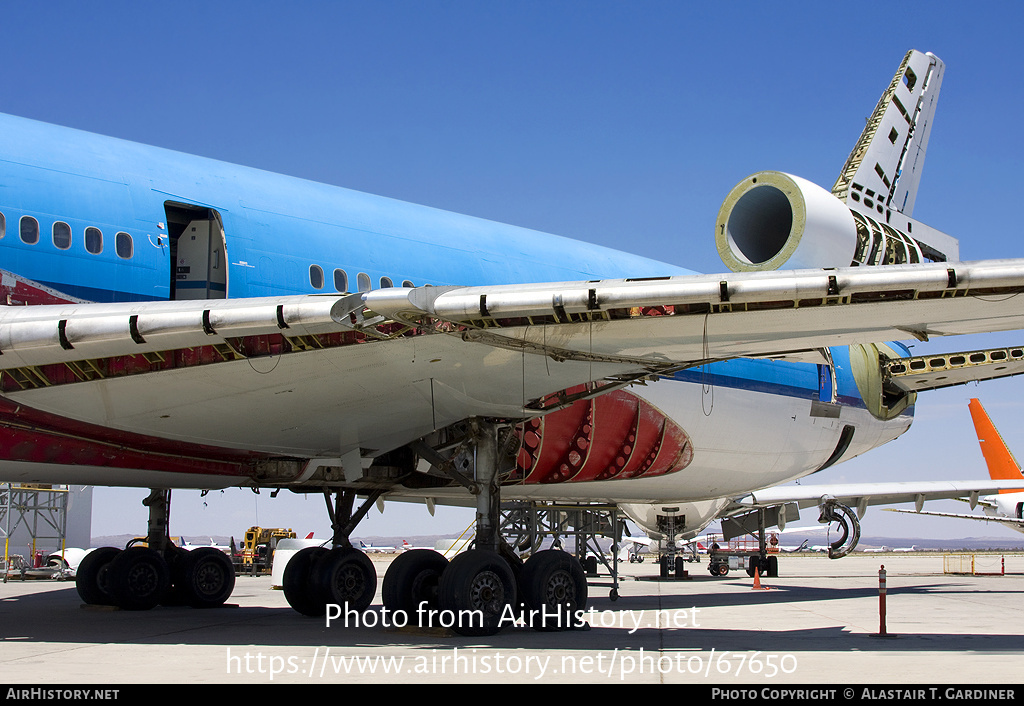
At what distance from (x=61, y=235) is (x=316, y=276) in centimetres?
296

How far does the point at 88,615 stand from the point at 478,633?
7.35m

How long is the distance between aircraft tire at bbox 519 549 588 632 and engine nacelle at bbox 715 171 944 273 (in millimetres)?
4920

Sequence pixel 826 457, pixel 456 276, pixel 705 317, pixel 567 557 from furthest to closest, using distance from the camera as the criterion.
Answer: pixel 826 457 → pixel 456 276 → pixel 567 557 → pixel 705 317

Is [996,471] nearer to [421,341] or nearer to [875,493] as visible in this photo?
[875,493]

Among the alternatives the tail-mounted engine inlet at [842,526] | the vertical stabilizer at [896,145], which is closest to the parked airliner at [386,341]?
the vertical stabilizer at [896,145]

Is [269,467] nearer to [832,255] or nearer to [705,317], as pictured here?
[705,317]

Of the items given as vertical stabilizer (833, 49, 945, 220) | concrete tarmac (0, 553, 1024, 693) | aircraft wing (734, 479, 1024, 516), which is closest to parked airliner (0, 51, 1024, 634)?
vertical stabilizer (833, 49, 945, 220)

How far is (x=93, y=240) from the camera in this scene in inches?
401

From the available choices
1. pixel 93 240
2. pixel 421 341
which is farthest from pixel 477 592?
pixel 93 240

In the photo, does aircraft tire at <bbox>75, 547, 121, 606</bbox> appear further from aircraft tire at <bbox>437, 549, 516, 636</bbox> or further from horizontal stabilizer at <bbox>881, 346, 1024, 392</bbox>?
horizontal stabilizer at <bbox>881, 346, 1024, 392</bbox>

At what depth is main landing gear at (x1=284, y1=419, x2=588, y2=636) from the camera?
11.1 metres

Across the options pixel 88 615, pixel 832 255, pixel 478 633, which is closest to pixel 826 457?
pixel 832 255

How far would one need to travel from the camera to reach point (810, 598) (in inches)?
879

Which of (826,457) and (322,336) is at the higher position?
(322,336)
